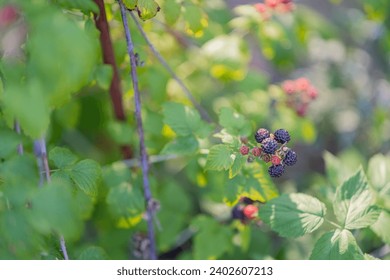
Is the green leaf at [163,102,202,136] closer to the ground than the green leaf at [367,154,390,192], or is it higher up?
higher up

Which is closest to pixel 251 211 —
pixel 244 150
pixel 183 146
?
pixel 183 146

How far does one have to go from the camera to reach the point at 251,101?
2.55 m

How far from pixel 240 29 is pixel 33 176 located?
1.51m

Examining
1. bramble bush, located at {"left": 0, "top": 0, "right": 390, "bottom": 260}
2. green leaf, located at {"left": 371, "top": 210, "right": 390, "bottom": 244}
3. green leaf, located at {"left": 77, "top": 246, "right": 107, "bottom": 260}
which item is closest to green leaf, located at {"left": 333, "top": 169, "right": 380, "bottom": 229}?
bramble bush, located at {"left": 0, "top": 0, "right": 390, "bottom": 260}

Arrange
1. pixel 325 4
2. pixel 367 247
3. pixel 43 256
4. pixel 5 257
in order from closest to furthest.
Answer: pixel 5 257
pixel 43 256
pixel 367 247
pixel 325 4

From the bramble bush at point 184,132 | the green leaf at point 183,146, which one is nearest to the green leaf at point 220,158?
the bramble bush at point 184,132

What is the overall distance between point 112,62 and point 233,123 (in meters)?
0.71

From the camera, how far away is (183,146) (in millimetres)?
1933

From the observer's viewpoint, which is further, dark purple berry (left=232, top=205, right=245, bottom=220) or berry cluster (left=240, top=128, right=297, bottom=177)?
dark purple berry (left=232, top=205, right=245, bottom=220)

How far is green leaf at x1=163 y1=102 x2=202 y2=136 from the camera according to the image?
6.41ft

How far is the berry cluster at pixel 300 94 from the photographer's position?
2.44 metres

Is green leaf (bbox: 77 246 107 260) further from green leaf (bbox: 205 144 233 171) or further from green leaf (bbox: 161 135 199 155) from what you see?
green leaf (bbox: 205 144 233 171)
